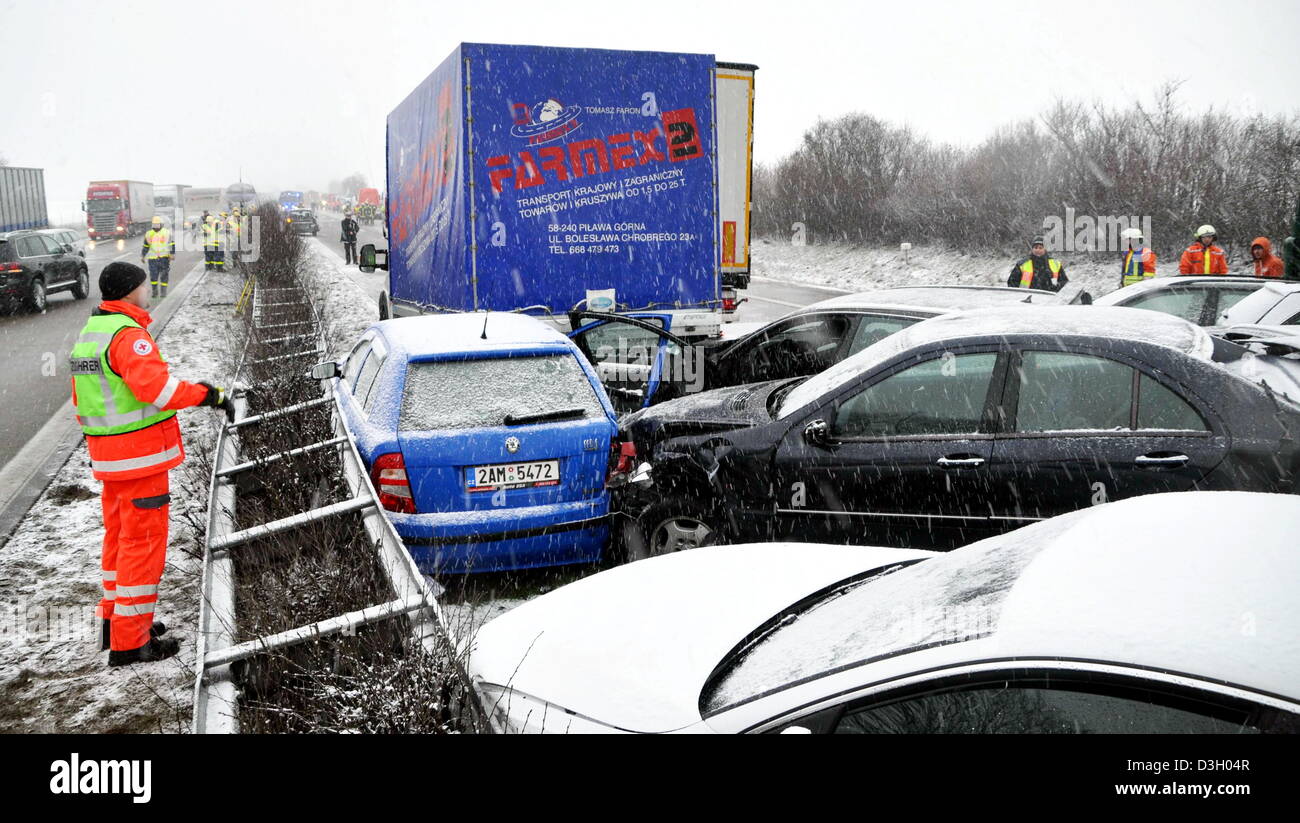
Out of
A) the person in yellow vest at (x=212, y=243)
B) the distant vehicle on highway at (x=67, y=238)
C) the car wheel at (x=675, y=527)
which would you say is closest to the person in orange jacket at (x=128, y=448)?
the car wheel at (x=675, y=527)

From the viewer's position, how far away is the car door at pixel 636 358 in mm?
7188

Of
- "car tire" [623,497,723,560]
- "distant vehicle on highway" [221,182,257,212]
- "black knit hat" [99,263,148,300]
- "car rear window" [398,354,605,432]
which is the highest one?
"distant vehicle on highway" [221,182,257,212]

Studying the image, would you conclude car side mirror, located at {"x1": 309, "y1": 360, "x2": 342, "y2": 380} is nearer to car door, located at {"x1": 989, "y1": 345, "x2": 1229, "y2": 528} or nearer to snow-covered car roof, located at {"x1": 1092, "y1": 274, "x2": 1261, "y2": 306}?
car door, located at {"x1": 989, "y1": 345, "x2": 1229, "y2": 528}

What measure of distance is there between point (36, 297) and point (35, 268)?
1.95 ft

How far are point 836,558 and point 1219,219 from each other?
21510 mm

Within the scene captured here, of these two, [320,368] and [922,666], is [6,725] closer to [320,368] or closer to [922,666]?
[320,368]

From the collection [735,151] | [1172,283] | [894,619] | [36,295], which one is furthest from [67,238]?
[894,619]

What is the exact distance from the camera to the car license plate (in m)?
5.02

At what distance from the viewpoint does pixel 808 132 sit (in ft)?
127

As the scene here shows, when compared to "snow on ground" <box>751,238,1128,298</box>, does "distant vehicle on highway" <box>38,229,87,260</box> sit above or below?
above

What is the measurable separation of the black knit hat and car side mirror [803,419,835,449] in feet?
11.0

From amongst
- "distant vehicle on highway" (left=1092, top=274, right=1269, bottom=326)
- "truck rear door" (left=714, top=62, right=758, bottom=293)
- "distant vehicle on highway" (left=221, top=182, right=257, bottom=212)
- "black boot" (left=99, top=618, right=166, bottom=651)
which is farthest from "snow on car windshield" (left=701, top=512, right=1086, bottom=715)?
"distant vehicle on highway" (left=221, top=182, right=257, bottom=212)

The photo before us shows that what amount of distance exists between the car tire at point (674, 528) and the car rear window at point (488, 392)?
650 millimetres
